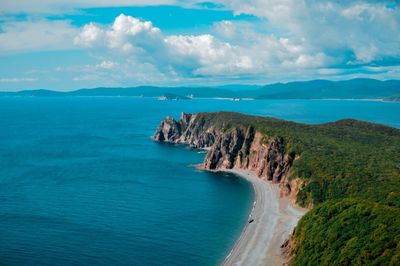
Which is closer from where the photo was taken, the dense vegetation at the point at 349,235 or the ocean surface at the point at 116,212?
the dense vegetation at the point at 349,235

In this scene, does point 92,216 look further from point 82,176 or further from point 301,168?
point 301,168

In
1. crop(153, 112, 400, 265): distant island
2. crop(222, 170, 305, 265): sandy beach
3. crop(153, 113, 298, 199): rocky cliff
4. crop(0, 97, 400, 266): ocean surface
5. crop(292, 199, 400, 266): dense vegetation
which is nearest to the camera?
crop(292, 199, 400, 266): dense vegetation

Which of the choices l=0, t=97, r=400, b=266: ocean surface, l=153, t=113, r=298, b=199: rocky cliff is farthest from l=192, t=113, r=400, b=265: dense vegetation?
l=0, t=97, r=400, b=266: ocean surface

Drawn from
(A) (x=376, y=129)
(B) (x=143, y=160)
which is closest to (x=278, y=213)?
(B) (x=143, y=160)

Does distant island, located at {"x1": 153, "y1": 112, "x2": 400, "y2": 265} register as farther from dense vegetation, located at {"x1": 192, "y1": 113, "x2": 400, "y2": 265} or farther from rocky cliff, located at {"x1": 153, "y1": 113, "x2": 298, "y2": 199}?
dense vegetation, located at {"x1": 192, "y1": 113, "x2": 400, "y2": 265}

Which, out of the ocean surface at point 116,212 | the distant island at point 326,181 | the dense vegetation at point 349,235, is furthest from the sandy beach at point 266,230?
the dense vegetation at point 349,235

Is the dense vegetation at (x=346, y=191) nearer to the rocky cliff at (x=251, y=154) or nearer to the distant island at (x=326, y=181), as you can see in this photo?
the distant island at (x=326, y=181)

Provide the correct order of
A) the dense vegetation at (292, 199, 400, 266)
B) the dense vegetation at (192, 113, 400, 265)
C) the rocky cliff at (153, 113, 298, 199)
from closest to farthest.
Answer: the dense vegetation at (292, 199, 400, 266), the dense vegetation at (192, 113, 400, 265), the rocky cliff at (153, 113, 298, 199)
